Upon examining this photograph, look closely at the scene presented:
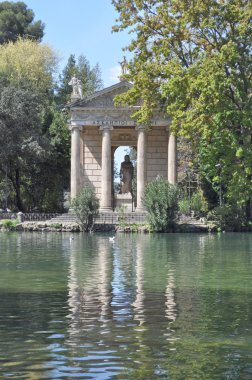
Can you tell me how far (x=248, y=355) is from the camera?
928 cm

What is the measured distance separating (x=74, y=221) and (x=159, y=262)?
31.6 m

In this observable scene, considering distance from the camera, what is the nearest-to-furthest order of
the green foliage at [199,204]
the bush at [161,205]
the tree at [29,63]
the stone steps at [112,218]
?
the bush at [161,205]
the stone steps at [112,218]
the green foliage at [199,204]
the tree at [29,63]

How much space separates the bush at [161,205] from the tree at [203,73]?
4.71 metres

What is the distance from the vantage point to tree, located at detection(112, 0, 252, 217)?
134ft

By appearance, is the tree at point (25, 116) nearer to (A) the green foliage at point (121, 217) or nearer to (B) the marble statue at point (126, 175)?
(B) the marble statue at point (126, 175)

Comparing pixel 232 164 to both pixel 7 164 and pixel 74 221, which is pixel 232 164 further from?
pixel 7 164

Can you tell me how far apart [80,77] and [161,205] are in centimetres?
5295

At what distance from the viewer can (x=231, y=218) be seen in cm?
5072

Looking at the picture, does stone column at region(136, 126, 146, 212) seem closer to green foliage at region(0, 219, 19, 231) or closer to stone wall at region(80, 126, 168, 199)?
stone wall at region(80, 126, 168, 199)

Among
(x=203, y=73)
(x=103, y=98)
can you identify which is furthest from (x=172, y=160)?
(x=203, y=73)

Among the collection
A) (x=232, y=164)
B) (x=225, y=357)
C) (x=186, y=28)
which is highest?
(x=186, y=28)

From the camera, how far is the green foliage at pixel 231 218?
5031 cm

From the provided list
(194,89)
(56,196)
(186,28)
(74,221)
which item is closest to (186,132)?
(194,89)

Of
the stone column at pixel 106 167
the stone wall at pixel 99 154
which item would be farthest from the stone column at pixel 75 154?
the stone wall at pixel 99 154
